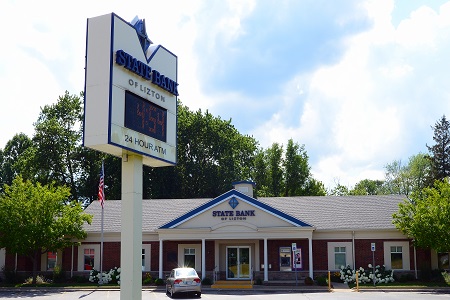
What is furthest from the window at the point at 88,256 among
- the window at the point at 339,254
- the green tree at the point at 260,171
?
the green tree at the point at 260,171

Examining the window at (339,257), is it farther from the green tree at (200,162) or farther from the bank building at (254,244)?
the green tree at (200,162)

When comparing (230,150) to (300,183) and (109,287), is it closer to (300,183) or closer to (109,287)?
(300,183)

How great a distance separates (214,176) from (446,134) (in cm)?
2782

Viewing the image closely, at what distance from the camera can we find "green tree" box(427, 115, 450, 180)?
6644 centimetres

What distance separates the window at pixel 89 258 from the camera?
40156 millimetres

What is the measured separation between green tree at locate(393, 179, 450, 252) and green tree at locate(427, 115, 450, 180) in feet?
106

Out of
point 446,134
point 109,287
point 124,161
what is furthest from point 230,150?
point 124,161

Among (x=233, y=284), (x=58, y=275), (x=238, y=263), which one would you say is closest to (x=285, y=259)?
(x=238, y=263)

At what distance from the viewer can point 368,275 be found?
36688 millimetres

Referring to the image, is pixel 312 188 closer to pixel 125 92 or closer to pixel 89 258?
pixel 89 258

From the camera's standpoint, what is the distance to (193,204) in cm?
4388

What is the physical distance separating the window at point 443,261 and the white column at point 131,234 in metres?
26.5

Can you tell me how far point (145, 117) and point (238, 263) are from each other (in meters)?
23.1

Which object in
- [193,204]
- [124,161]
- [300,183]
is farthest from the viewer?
[300,183]
